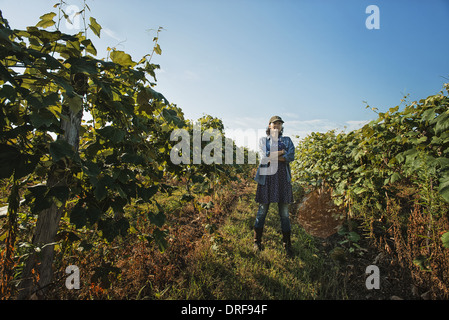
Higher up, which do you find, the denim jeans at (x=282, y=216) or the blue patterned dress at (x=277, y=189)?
the blue patterned dress at (x=277, y=189)

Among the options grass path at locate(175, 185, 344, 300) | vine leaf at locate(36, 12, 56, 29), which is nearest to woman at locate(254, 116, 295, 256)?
grass path at locate(175, 185, 344, 300)

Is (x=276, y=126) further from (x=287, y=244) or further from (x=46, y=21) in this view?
(x=46, y=21)

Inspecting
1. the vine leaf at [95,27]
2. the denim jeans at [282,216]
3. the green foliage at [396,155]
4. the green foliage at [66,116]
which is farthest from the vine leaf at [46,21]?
the denim jeans at [282,216]

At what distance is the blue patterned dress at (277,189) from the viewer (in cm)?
324

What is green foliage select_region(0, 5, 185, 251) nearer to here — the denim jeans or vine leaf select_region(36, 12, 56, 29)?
vine leaf select_region(36, 12, 56, 29)

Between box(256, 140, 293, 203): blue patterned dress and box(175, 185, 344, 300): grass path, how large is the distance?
81 cm

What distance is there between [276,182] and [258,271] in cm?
134

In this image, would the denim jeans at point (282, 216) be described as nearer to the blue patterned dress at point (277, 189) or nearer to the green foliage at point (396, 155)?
the blue patterned dress at point (277, 189)

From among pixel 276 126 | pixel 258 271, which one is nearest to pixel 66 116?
pixel 258 271

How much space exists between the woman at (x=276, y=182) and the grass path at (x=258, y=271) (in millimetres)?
270

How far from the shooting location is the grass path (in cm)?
227

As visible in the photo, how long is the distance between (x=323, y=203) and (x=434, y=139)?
111 inches

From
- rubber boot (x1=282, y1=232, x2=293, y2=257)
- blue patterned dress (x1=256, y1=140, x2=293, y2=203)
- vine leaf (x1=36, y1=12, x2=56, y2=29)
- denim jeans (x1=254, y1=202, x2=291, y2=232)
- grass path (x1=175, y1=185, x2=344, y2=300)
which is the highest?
vine leaf (x1=36, y1=12, x2=56, y2=29)
